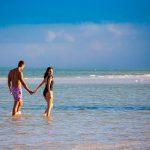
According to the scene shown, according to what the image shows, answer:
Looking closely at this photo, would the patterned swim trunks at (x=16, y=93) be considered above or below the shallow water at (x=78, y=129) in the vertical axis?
above

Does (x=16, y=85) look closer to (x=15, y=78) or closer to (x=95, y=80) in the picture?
(x=15, y=78)

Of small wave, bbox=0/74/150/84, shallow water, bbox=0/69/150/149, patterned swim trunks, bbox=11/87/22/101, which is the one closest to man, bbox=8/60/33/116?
patterned swim trunks, bbox=11/87/22/101

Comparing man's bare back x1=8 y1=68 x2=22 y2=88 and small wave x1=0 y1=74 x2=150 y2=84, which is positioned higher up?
small wave x1=0 y1=74 x2=150 y2=84

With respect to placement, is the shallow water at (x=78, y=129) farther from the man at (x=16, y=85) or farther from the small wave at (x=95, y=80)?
the small wave at (x=95, y=80)

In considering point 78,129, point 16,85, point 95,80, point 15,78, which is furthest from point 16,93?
point 95,80

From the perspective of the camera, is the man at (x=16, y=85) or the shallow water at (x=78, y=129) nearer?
the shallow water at (x=78, y=129)

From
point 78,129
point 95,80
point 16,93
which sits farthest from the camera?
point 95,80

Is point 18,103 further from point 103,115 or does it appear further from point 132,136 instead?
point 132,136

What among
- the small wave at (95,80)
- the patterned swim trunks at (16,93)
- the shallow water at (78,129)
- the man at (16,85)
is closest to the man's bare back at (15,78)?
the man at (16,85)

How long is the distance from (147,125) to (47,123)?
2420 mm

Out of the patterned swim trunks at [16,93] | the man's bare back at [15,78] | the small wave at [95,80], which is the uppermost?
→ the small wave at [95,80]

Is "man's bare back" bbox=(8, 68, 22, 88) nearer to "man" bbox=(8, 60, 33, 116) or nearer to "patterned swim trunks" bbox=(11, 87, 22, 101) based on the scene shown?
"man" bbox=(8, 60, 33, 116)

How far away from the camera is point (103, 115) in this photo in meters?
14.2

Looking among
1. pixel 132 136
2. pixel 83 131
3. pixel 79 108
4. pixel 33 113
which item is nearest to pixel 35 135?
pixel 83 131
